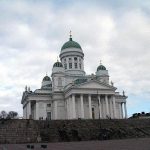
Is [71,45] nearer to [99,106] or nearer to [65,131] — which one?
[99,106]

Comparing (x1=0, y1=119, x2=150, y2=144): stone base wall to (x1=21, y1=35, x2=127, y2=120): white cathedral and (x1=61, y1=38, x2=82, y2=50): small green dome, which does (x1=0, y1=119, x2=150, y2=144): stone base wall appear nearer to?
(x1=21, y1=35, x2=127, y2=120): white cathedral

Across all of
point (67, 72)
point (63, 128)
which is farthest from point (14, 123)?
point (67, 72)

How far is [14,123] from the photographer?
172 feet

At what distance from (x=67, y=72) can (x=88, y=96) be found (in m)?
13.8

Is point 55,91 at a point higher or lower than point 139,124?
higher

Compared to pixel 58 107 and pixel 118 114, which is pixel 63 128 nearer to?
pixel 58 107

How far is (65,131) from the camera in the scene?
50.5 meters

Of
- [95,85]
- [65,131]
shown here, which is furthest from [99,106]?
[65,131]

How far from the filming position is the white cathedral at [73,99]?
76.1 m

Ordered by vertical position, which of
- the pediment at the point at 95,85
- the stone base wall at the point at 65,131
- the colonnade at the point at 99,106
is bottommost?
the stone base wall at the point at 65,131

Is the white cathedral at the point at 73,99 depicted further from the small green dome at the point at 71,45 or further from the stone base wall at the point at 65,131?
the stone base wall at the point at 65,131

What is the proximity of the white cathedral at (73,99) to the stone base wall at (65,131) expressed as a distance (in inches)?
652

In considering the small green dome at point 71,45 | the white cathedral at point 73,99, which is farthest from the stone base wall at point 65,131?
the small green dome at point 71,45

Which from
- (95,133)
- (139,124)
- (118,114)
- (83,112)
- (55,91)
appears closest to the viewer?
(95,133)
